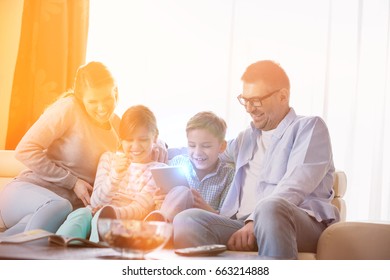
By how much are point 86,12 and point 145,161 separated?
0.63 meters

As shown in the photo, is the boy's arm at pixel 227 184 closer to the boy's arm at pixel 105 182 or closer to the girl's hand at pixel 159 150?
the girl's hand at pixel 159 150

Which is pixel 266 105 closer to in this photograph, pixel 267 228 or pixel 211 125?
pixel 211 125

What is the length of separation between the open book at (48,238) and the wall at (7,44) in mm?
426

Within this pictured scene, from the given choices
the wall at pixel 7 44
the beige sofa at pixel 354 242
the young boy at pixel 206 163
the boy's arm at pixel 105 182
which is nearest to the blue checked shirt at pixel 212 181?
the young boy at pixel 206 163

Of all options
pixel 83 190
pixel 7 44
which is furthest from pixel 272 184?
pixel 7 44

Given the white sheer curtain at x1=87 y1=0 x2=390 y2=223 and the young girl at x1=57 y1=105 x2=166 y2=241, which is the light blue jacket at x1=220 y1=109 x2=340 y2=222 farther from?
the young girl at x1=57 y1=105 x2=166 y2=241

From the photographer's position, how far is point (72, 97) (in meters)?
2.26

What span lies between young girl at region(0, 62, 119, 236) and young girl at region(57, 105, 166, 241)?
4 centimetres

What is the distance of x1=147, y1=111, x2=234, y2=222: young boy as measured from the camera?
2.16m

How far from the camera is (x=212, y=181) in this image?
2197 millimetres

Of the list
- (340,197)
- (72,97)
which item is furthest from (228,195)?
(72,97)

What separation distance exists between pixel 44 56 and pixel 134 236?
93 cm

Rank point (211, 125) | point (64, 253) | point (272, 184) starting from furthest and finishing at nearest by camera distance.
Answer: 1. point (211, 125)
2. point (272, 184)
3. point (64, 253)

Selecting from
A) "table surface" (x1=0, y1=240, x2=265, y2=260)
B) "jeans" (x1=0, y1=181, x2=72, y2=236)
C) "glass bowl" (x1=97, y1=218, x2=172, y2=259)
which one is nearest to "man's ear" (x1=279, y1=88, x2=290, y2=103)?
"table surface" (x1=0, y1=240, x2=265, y2=260)
